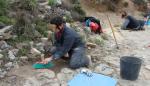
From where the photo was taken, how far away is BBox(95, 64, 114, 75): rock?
691cm

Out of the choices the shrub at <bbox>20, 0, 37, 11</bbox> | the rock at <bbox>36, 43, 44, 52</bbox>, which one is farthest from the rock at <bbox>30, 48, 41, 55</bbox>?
the shrub at <bbox>20, 0, 37, 11</bbox>

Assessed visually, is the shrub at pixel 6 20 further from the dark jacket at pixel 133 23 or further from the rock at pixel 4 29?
the dark jacket at pixel 133 23

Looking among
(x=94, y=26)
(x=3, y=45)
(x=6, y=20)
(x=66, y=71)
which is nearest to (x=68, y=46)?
(x=66, y=71)

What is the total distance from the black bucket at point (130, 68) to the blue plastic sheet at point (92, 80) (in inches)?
11.0

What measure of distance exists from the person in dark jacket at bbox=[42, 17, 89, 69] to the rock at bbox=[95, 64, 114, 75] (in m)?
0.26

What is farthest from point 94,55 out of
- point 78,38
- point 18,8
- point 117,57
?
point 18,8

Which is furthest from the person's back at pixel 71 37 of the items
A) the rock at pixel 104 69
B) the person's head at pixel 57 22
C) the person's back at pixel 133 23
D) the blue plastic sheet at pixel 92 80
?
the person's back at pixel 133 23

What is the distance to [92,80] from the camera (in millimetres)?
6387

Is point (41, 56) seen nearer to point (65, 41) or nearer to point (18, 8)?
point (65, 41)

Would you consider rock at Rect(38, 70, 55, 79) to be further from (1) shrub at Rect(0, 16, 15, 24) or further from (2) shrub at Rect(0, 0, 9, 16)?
(2) shrub at Rect(0, 0, 9, 16)

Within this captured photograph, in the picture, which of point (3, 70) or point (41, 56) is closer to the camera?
point (3, 70)

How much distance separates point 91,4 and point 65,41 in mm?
8815

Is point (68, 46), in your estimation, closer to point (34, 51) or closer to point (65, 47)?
point (65, 47)

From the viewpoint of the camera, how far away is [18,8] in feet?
28.8
